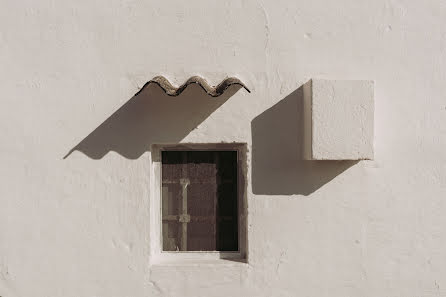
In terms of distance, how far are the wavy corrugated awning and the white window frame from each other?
0.46 meters

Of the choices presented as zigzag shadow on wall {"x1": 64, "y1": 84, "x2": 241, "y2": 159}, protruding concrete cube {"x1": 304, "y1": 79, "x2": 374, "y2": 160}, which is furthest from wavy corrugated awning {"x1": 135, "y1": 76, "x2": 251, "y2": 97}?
protruding concrete cube {"x1": 304, "y1": 79, "x2": 374, "y2": 160}

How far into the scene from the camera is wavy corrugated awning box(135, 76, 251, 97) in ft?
8.29

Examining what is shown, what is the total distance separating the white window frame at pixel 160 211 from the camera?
289 centimetres

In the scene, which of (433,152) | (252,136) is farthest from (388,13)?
(252,136)

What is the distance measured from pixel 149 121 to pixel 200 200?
717mm

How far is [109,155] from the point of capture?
2.79 m

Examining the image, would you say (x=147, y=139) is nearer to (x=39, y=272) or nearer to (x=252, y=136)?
(x=252, y=136)

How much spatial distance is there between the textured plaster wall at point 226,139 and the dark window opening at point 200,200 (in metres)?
0.20

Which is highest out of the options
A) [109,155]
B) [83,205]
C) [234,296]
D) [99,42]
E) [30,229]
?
[99,42]

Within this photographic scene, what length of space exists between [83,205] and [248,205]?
121 cm

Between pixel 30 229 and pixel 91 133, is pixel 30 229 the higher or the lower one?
the lower one

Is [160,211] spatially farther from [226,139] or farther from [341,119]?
[341,119]

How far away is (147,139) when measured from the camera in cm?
279

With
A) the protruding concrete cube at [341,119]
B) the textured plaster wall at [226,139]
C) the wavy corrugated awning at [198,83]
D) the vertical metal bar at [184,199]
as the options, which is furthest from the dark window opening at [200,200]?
the protruding concrete cube at [341,119]
